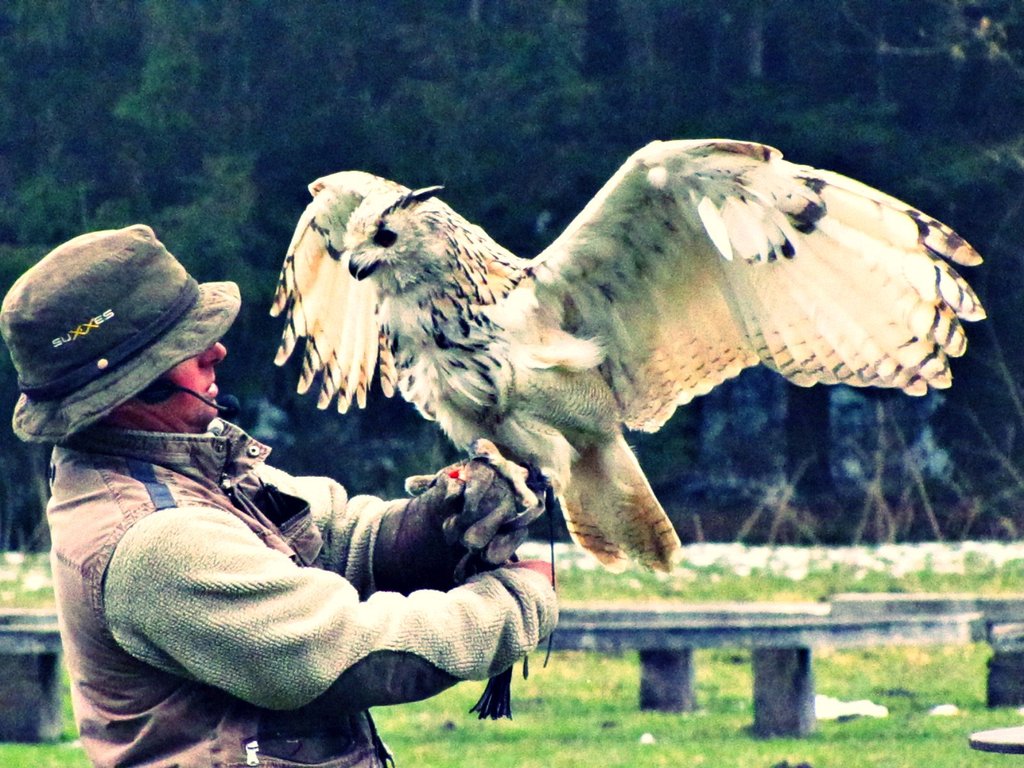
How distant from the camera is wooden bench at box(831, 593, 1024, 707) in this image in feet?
21.7

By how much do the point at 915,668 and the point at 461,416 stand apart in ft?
14.0

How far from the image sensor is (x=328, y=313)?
15.7 ft

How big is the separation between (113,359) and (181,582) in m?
0.36

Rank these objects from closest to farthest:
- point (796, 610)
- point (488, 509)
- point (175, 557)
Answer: point (175, 557) < point (488, 509) < point (796, 610)

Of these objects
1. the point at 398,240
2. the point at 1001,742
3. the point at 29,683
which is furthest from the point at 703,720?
the point at 398,240

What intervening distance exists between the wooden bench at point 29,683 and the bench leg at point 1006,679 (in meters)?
3.31

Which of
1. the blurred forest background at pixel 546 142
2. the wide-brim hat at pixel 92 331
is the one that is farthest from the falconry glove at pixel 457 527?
the blurred forest background at pixel 546 142

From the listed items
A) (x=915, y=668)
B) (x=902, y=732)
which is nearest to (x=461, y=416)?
(x=902, y=732)

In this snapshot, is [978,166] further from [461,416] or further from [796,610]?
[461,416]

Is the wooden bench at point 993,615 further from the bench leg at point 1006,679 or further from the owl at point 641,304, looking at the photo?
the owl at point 641,304

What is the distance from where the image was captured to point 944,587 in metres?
9.23

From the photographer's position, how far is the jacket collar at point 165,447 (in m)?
2.80

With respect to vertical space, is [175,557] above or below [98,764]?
above

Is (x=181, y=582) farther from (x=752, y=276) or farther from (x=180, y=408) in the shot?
(x=752, y=276)
